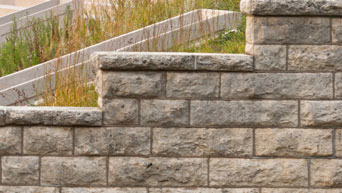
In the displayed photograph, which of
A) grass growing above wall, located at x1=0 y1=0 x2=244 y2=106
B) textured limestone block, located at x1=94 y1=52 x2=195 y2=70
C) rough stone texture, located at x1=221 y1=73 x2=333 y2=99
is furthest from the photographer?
grass growing above wall, located at x1=0 y1=0 x2=244 y2=106

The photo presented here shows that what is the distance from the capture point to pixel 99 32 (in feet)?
34.1

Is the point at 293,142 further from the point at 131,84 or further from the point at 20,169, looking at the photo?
the point at 20,169

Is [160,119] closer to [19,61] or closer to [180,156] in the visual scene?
[180,156]

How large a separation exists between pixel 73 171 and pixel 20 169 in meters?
0.54

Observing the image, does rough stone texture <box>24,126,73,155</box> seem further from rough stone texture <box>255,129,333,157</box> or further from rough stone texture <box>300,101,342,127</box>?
rough stone texture <box>300,101,342,127</box>

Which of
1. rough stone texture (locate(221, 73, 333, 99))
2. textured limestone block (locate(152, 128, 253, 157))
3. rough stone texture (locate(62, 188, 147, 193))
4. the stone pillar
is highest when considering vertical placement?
the stone pillar

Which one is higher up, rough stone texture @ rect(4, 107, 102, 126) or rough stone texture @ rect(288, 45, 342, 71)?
rough stone texture @ rect(288, 45, 342, 71)

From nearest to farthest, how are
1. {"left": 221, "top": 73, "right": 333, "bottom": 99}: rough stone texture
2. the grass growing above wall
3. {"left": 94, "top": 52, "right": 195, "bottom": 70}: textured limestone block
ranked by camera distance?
{"left": 94, "top": 52, "right": 195, "bottom": 70}: textured limestone block → {"left": 221, "top": 73, "right": 333, "bottom": 99}: rough stone texture → the grass growing above wall

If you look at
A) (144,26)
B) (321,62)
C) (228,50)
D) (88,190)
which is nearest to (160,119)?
(88,190)

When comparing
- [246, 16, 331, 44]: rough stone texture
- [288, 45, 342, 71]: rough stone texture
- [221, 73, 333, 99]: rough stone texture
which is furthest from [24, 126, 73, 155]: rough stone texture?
[288, 45, 342, 71]: rough stone texture

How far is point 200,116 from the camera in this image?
688 cm

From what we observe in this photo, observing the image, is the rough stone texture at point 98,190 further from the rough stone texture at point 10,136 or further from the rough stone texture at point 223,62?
the rough stone texture at point 223,62

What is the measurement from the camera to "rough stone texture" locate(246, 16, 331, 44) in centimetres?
688

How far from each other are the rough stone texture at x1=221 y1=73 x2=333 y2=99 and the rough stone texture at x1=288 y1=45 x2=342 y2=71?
81 millimetres
